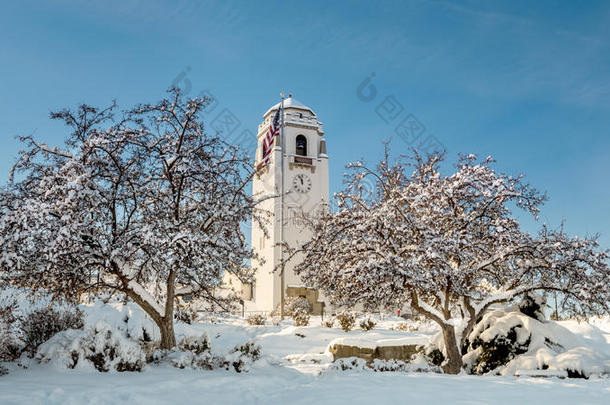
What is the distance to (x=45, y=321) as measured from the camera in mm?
11016

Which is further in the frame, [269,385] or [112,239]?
[112,239]

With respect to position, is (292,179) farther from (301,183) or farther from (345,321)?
(345,321)

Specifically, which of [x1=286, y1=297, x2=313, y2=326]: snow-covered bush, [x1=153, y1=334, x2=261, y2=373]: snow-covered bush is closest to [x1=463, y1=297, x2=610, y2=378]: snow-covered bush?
[x1=153, y1=334, x2=261, y2=373]: snow-covered bush

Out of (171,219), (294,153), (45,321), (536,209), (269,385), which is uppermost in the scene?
(294,153)

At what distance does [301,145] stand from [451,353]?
40.4 m

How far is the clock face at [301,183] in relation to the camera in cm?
5050

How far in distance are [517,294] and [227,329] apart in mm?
15371

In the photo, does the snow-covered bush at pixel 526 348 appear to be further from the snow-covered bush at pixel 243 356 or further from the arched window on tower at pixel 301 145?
the arched window on tower at pixel 301 145

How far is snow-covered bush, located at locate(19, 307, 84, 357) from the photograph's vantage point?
10459mm

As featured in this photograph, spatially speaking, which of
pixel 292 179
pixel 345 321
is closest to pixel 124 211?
pixel 345 321

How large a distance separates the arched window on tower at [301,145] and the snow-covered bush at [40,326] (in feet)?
136

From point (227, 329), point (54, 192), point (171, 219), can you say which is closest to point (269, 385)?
point (171, 219)

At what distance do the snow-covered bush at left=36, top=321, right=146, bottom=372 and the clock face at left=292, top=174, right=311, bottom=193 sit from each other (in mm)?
41004

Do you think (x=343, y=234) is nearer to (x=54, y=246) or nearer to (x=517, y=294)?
(x=517, y=294)
